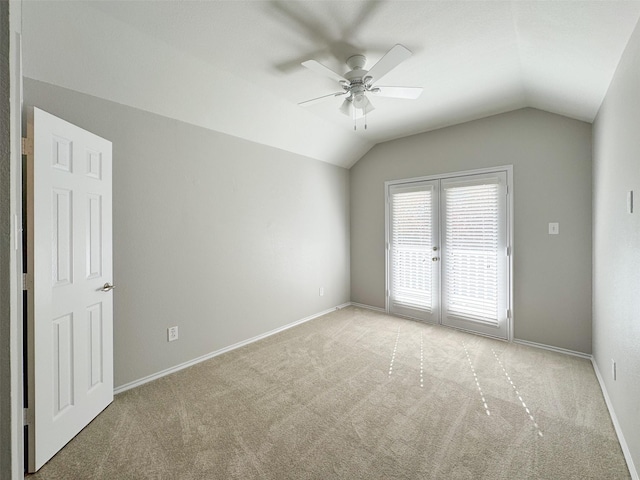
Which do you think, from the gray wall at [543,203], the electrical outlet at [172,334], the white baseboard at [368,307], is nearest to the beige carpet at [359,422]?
the electrical outlet at [172,334]

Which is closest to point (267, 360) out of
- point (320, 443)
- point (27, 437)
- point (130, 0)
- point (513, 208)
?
point (320, 443)

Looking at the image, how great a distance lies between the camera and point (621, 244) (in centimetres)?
192

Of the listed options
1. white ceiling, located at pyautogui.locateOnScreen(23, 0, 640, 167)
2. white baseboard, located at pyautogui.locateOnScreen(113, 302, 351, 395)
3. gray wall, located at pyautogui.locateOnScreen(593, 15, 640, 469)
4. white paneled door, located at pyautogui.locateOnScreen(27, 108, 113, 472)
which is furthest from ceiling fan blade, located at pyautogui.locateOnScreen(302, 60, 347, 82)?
white baseboard, located at pyautogui.locateOnScreen(113, 302, 351, 395)

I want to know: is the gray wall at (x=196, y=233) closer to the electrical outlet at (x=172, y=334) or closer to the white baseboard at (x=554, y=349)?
the electrical outlet at (x=172, y=334)

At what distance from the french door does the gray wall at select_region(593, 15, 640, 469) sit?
0.95 m

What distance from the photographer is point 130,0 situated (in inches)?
71.4

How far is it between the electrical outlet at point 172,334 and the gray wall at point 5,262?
2.30 m

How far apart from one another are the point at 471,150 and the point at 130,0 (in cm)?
367

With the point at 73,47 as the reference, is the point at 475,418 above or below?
below

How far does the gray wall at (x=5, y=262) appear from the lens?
0.64 meters

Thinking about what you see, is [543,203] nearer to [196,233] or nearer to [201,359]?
[196,233]

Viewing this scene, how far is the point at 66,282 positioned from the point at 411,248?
385 cm

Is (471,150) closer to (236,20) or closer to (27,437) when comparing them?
(236,20)

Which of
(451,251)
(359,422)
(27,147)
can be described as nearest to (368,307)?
(451,251)
